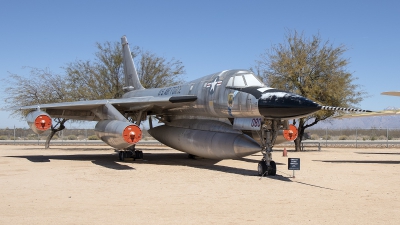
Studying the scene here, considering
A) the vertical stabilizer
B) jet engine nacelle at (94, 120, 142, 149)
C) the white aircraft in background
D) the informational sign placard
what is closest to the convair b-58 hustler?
jet engine nacelle at (94, 120, 142, 149)

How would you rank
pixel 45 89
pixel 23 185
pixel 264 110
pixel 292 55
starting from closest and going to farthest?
pixel 23 185
pixel 264 110
pixel 292 55
pixel 45 89

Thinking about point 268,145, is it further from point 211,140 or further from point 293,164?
point 211,140

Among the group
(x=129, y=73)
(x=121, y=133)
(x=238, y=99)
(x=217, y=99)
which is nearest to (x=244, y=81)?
(x=238, y=99)

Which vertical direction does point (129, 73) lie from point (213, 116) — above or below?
above

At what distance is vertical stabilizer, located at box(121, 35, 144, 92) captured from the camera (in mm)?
24500

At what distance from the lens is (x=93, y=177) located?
13227 mm

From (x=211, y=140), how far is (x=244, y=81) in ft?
7.78

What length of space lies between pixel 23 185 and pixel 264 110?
21.8ft

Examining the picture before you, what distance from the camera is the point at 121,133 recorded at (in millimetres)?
15359

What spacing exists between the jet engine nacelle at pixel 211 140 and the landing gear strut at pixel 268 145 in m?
0.35

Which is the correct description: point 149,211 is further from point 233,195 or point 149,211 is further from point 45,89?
point 45,89

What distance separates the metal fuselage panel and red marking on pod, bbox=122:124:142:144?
2574 mm

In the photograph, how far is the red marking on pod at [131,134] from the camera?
50.2 feet

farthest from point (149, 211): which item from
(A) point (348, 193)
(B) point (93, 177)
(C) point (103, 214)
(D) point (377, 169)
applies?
(D) point (377, 169)
